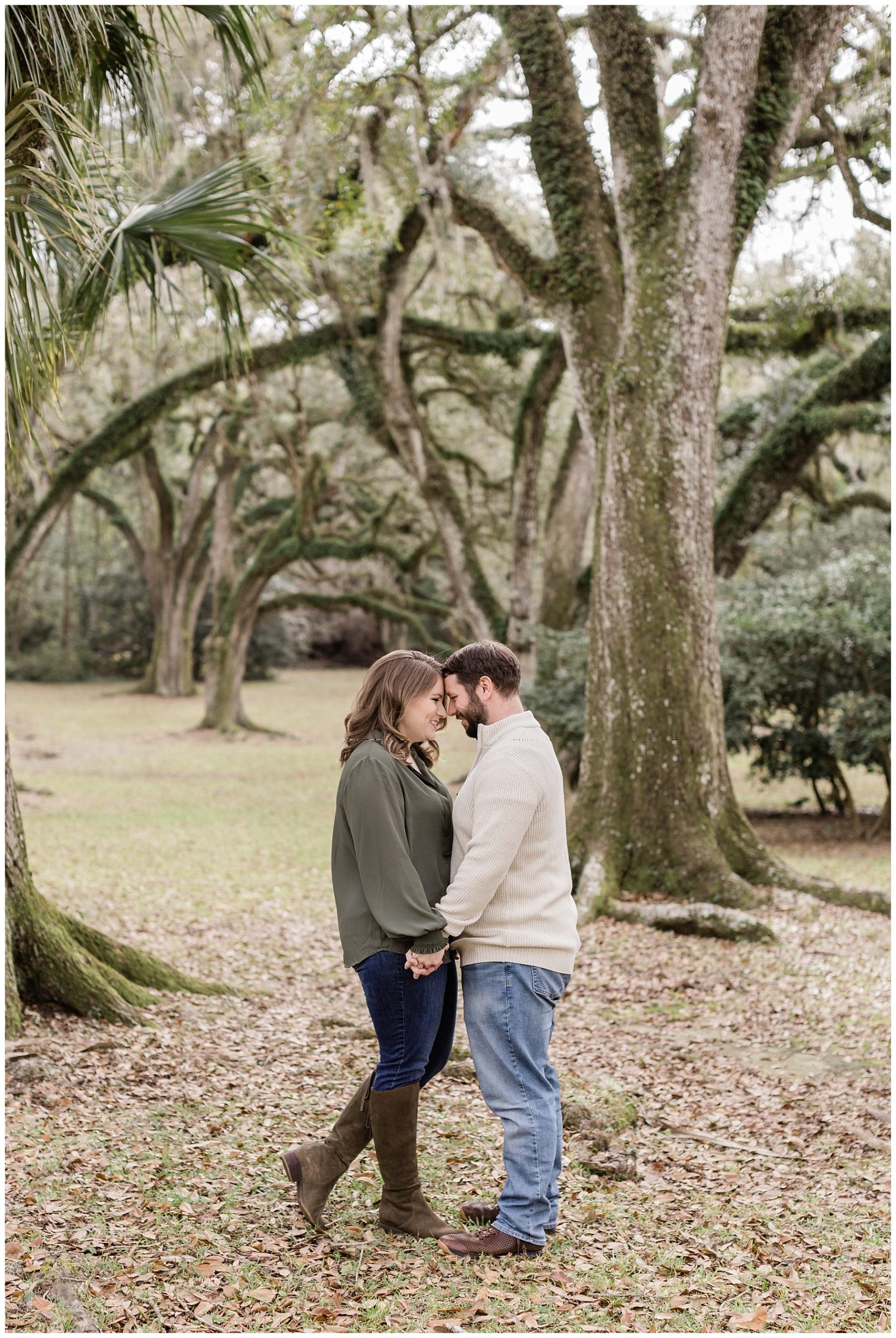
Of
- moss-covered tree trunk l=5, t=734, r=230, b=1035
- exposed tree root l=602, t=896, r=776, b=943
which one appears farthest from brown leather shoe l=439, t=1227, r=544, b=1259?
exposed tree root l=602, t=896, r=776, b=943

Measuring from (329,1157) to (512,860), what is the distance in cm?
114

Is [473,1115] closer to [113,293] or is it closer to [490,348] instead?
[113,293]

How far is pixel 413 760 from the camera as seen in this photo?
3.37 m

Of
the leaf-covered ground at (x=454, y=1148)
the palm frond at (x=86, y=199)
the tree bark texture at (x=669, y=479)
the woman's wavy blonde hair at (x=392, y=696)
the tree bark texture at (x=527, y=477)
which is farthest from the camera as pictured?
the tree bark texture at (x=527, y=477)

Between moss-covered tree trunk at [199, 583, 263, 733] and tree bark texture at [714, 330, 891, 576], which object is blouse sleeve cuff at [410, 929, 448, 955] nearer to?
tree bark texture at [714, 330, 891, 576]

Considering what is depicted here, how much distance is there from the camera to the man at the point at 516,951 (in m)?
3.12

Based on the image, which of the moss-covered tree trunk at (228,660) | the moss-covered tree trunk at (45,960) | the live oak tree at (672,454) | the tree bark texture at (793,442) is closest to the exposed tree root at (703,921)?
the live oak tree at (672,454)

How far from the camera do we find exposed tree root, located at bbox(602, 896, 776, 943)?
23.2ft

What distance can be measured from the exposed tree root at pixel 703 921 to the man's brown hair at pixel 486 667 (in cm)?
440

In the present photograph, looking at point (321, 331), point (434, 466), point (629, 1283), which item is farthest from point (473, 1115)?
point (321, 331)

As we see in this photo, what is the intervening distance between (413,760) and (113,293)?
3.27 meters

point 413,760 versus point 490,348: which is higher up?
point 490,348

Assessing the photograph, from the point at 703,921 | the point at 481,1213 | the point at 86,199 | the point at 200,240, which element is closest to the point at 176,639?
the point at 703,921

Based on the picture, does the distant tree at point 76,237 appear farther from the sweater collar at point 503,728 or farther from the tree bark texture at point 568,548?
the tree bark texture at point 568,548
